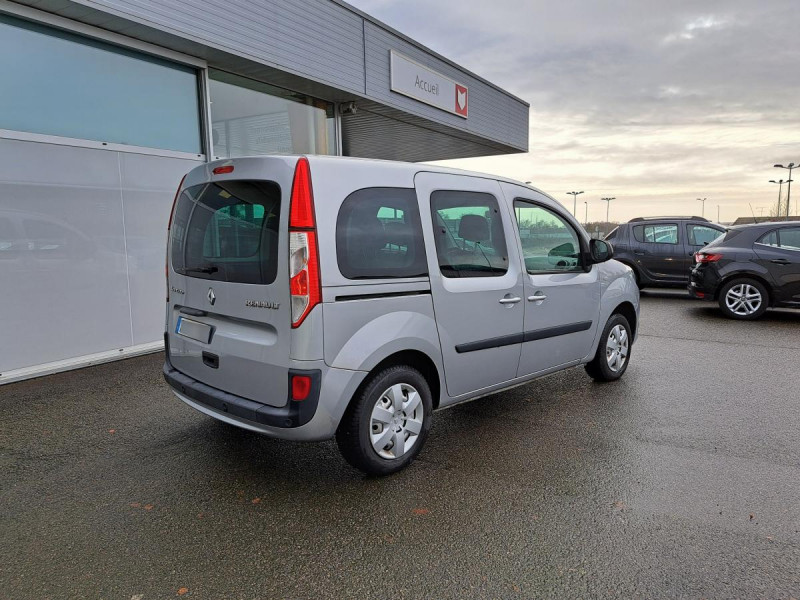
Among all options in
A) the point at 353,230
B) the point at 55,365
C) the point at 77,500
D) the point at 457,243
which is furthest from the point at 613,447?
the point at 55,365

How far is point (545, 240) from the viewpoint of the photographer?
4.27 m

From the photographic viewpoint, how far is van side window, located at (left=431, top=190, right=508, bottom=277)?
3.42 metres

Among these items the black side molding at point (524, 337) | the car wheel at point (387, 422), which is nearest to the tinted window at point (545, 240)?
the black side molding at point (524, 337)

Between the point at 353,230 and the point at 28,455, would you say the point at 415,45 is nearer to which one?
the point at 353,230

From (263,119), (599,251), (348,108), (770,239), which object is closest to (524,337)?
(599,251)

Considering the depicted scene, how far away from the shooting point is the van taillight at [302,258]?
8.89 feet

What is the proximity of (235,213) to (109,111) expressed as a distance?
4.07 metres

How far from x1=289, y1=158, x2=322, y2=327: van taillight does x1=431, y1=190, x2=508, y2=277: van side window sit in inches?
36.6

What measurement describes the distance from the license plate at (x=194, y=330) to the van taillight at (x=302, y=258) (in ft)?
2.52

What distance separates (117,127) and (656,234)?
10472 mm

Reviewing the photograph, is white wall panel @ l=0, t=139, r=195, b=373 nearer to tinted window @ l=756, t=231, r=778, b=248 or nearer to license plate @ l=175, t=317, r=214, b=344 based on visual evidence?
license plate @ l=175, t=317, r=214, b=344

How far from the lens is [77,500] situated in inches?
117

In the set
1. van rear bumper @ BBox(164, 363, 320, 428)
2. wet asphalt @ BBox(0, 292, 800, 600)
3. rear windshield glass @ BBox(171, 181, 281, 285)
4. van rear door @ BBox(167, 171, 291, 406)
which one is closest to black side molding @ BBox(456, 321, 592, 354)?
wet asphalt @ BBox(0, 292, 800, 600)

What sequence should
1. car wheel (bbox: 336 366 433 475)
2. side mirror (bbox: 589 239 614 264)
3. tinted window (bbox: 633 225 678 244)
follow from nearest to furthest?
car wheel (bbox: 336 366 433 475), side mirror (bbox: 589 239 614 264), tinted window (bbox: 633 225 678 244)
